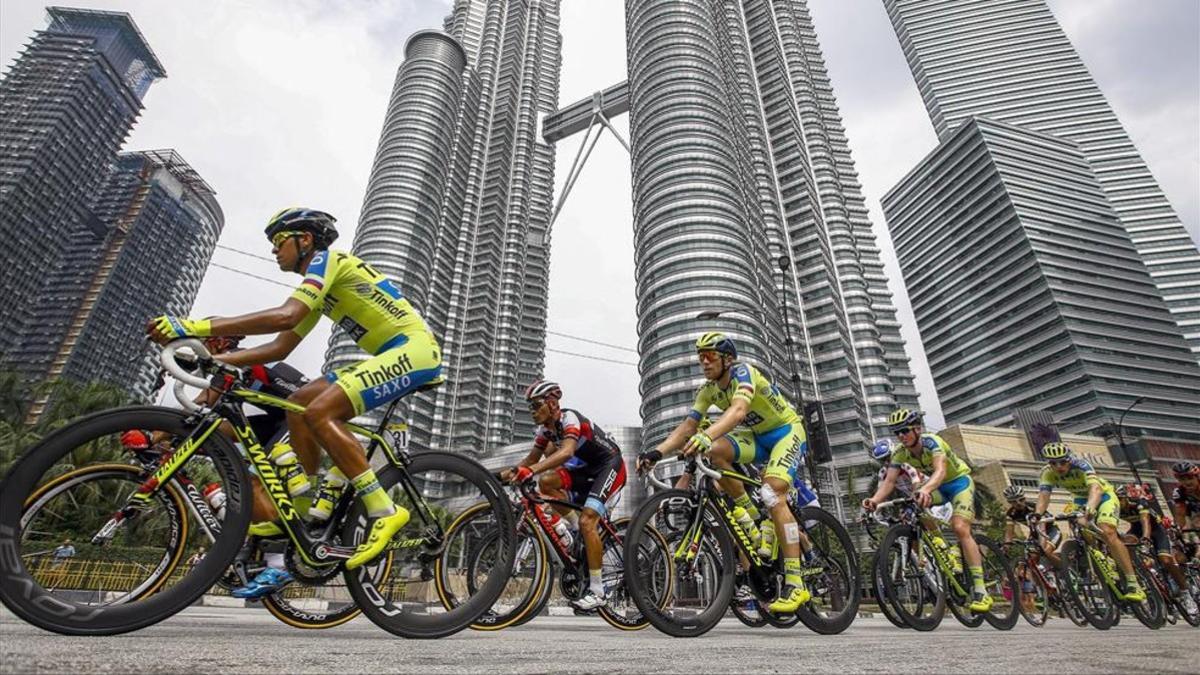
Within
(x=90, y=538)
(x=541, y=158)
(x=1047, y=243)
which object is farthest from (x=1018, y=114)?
(x=90, y=538)

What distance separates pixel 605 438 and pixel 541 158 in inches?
6462

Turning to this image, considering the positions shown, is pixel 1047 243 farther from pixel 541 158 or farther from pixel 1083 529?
pixel 1083 529

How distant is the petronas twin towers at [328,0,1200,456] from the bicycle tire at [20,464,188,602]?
70.5 meters

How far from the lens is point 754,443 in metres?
5.82

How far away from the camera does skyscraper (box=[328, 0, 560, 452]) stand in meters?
113

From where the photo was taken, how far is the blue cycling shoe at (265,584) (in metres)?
2.94

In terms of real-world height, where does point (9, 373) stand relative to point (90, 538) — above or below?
above

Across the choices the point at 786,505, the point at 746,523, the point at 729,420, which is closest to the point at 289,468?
the point at 729,420

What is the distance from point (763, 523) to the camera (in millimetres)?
5426

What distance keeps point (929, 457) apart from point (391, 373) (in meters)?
6.53

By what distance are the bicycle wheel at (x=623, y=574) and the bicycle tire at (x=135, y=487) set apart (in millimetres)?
2868

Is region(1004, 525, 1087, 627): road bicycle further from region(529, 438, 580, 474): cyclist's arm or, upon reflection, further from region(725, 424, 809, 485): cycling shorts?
region(529, 438, 580, 474): cyclist's arm

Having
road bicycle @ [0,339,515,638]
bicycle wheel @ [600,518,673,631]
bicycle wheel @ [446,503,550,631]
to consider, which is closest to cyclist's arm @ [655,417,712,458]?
bicycle wheel @ [600,518,673,631]

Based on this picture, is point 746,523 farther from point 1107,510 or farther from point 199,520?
point 1107,510
